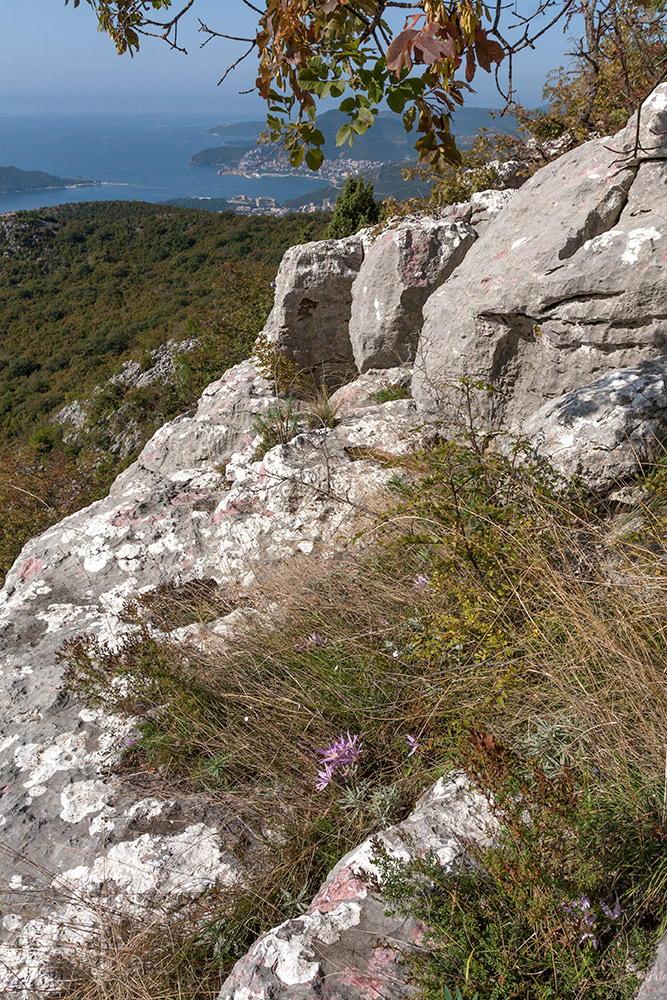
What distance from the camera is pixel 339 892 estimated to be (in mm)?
1707

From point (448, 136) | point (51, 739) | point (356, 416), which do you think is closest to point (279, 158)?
point (448, 136)

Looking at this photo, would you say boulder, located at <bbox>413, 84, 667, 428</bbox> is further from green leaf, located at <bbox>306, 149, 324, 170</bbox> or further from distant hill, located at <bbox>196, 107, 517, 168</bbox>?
distant hill, located at <bbox>196, 107, 517, 168</bbox>

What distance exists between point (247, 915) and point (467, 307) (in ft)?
13.2

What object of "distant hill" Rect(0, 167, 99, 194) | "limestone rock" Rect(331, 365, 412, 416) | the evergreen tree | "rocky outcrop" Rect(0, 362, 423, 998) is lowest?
"rocky outcrop" Rect(0, 362, 423, 998)

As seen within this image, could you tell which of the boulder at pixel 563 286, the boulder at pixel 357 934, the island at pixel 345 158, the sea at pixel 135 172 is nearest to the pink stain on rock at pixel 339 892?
the boulder at pixel 357 934

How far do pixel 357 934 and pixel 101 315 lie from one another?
44.2m

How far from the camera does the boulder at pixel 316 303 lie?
22.1 feet

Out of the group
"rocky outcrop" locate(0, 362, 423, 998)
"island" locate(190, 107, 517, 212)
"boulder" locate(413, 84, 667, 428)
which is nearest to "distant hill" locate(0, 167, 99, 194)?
"island" locate(190, 107, 517, 212)

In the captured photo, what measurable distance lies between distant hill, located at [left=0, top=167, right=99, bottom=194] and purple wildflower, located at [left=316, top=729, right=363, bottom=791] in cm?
12282

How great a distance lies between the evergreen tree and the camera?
540 inches

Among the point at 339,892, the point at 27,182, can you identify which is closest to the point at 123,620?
the point at 339,892

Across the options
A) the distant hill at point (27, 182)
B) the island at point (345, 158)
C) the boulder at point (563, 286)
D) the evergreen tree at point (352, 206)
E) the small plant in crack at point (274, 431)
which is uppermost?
the distant hill at point (27, 182)

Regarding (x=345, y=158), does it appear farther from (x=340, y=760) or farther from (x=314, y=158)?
(x=340, y=760)

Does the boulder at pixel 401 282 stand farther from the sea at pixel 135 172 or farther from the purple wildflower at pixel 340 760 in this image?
the sea at pixel 135 172
